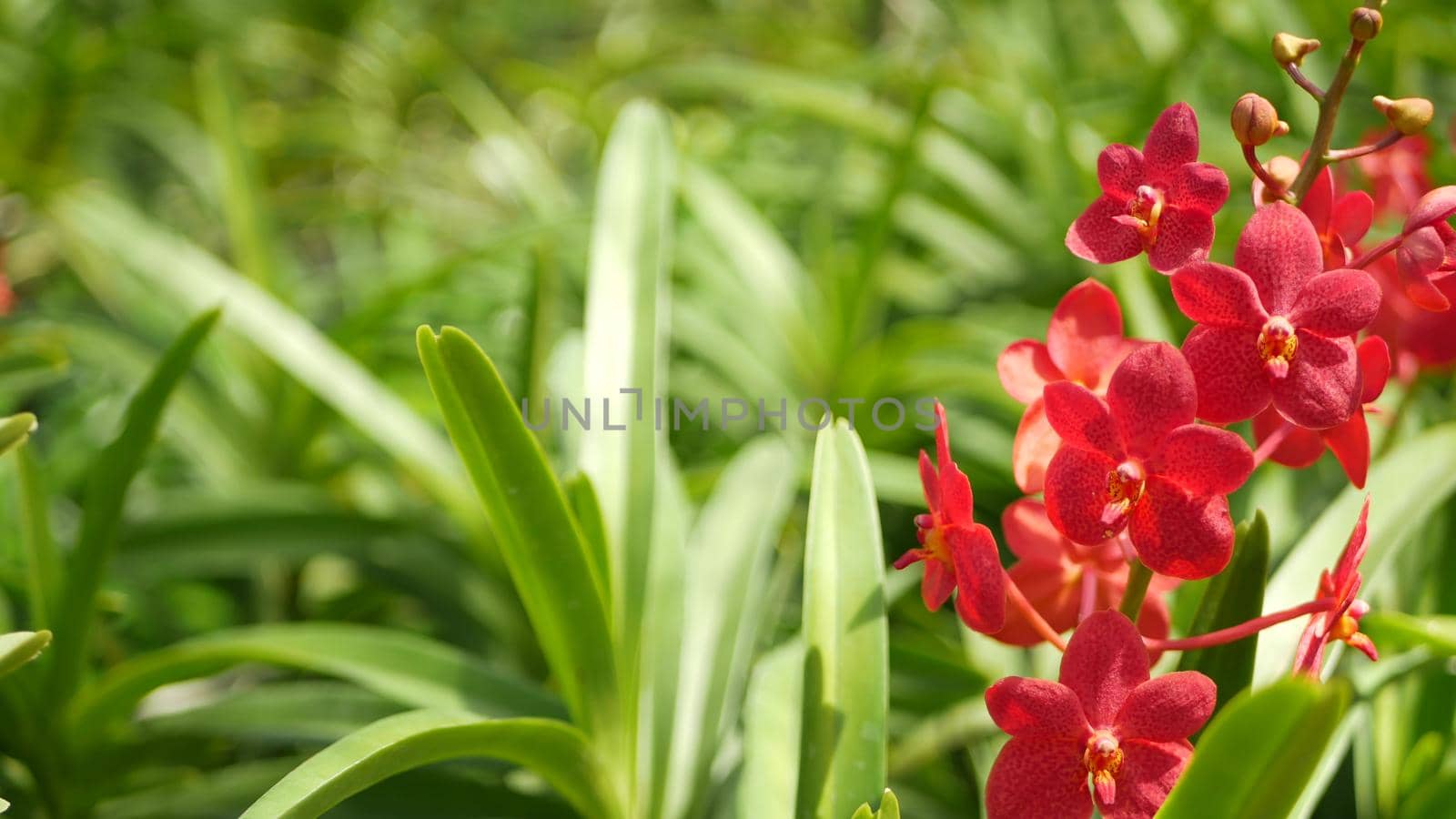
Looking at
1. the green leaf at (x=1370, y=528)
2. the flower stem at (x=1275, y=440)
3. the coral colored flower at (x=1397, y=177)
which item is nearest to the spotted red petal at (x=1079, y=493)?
the flower stem at (x=1275, y=440)

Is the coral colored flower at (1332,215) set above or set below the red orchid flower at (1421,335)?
above

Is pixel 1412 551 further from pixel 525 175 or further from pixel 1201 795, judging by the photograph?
pixel 525 175

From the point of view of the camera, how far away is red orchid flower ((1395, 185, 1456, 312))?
0.38 meters

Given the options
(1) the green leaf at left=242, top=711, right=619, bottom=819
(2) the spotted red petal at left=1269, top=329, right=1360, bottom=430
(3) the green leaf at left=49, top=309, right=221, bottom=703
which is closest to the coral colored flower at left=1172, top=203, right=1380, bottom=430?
(2) the spotted red petal at left=1269, top=329, right=1360, bottom=430

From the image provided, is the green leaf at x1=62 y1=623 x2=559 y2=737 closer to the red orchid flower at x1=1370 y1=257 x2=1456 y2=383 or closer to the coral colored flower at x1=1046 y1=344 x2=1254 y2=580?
the coral colored flower at x1=1046 y1=344 x2=1254 y2=580

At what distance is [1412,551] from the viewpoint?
763 millimetres

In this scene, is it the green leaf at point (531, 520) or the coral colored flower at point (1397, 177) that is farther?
the coral colored flower at point (1397, 177)

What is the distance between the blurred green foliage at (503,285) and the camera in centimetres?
76

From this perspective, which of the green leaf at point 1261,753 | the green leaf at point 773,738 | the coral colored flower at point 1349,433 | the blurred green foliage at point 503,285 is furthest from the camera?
the blurred green foliage at point 503,285

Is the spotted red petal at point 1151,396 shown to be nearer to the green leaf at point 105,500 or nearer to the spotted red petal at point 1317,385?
the spotted red petal at point 1317,385

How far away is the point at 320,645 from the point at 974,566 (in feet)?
1.33

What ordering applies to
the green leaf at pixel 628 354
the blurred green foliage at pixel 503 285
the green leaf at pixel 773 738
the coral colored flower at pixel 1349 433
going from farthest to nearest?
the blurred green foliage at pixel 503 285 < the green leaf at pixel 628 354 < the green leaf at pixel 773 738 < the coral colored flower at pixel 1349 433

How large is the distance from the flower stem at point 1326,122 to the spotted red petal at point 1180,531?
135 mm

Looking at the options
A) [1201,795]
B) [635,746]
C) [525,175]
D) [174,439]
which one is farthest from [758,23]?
[1201,795]
